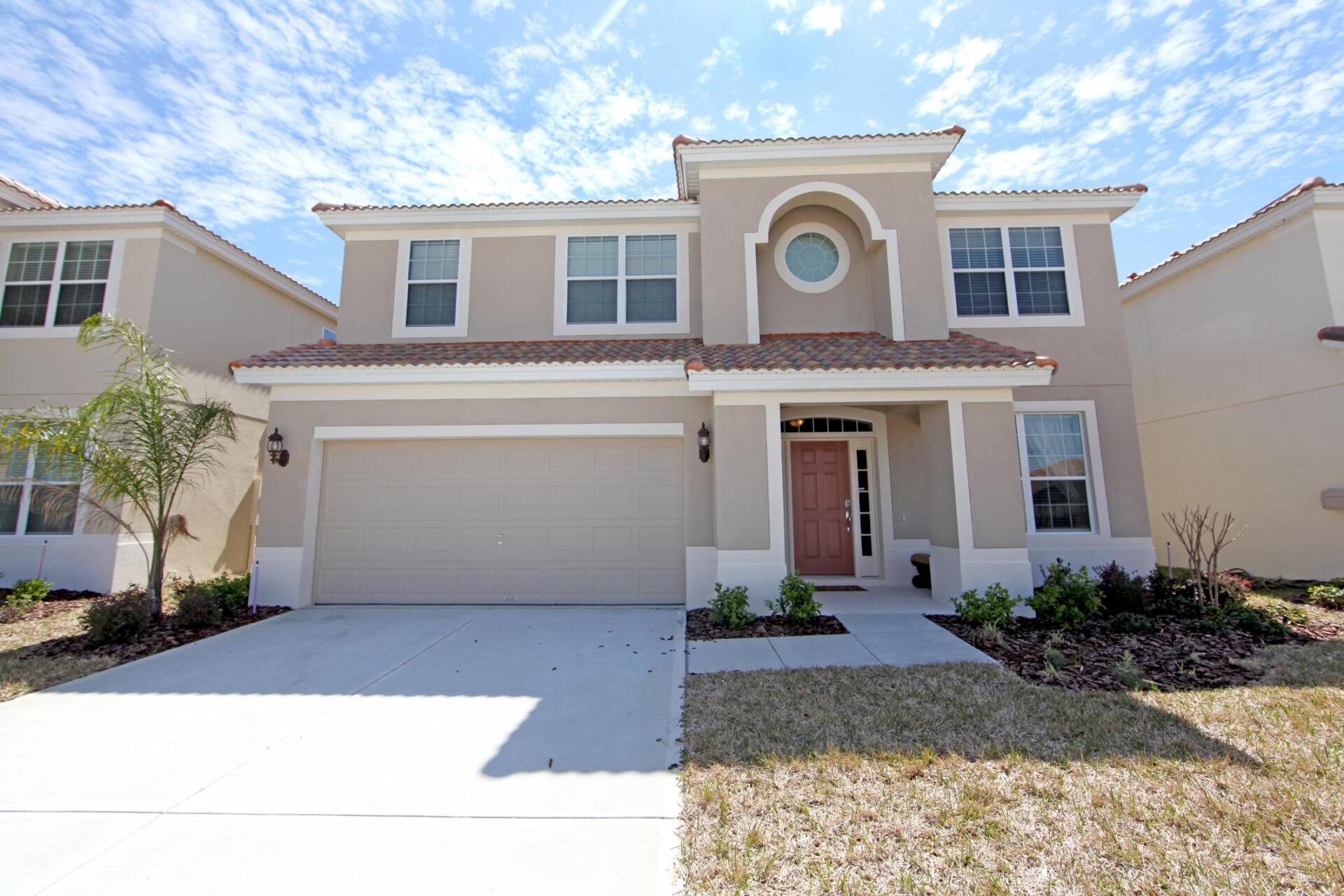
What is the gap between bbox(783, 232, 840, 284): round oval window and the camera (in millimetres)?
10117

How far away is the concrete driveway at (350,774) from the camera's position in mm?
2742

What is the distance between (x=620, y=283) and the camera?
33.8 feet

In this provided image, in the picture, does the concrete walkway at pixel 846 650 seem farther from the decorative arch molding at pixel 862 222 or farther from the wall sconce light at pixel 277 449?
the wall sconce light at pixel 277 449

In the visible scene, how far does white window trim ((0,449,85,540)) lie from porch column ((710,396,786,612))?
10.5m

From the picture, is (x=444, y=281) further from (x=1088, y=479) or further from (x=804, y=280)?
(x=1088, y=479)

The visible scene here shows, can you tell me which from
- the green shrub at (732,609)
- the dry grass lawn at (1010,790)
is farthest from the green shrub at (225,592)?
the dry grass lawn at (1010,790)

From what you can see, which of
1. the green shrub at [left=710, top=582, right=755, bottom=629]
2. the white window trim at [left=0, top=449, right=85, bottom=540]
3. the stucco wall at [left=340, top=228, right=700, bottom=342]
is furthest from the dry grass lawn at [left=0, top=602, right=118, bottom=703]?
the green shrub at [left=710, top=582, right=755, bottom=629]

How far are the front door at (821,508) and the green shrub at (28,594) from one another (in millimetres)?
11812

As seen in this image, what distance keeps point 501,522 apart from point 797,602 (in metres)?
4.56

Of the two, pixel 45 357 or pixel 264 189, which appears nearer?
pixel 45 357

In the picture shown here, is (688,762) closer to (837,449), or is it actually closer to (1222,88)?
(837,449)

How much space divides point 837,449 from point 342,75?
9916 mm

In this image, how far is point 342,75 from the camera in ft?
28.5

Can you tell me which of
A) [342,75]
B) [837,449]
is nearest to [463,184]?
[342,75]
